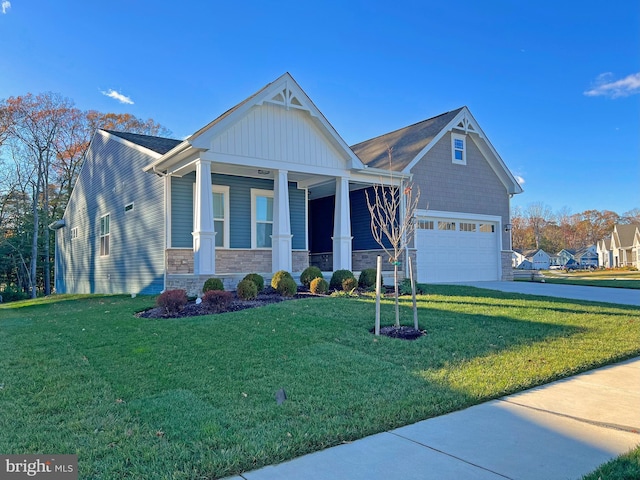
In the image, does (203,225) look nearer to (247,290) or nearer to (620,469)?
(247,290)

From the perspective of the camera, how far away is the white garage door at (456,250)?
15.6m

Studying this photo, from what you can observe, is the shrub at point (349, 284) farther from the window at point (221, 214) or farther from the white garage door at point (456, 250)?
the white garage door at point (456, 250)

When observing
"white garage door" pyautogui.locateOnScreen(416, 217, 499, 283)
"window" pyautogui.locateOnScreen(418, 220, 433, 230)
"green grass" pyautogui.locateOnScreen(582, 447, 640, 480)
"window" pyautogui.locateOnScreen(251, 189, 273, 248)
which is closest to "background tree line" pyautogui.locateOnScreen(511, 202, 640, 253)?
"white garage door" pyautogui.locateOnScreen(416, 217, 499, 283)

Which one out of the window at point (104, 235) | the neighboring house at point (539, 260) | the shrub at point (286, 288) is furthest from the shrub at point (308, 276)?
the neighboring house at point (539, 260)

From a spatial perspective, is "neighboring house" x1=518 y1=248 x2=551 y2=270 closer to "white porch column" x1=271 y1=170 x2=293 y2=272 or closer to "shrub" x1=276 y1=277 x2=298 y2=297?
"white porch column" x1=271 y1=170 x2=293 y2=272

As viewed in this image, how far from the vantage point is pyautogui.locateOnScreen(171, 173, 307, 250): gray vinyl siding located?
12.6 metres

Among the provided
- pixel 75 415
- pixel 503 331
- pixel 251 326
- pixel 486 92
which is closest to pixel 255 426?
pixel 75 415

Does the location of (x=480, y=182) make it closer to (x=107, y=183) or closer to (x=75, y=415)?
(x=107, y=183)

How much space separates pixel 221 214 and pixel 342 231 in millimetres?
3575

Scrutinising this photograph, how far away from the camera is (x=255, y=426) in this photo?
11.6ft

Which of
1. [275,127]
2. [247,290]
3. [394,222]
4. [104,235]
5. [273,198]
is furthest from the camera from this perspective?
[104,235]

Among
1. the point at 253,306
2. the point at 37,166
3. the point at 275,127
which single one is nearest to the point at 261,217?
the point at 275,127

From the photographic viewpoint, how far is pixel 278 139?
40.1ft
